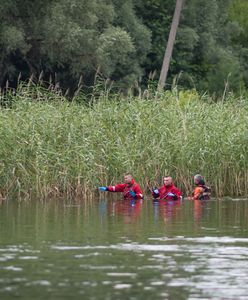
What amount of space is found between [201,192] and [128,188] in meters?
1.52

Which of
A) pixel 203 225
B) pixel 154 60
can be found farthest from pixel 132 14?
pixel 203 225

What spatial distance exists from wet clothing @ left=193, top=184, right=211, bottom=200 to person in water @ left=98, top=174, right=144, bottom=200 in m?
1.21

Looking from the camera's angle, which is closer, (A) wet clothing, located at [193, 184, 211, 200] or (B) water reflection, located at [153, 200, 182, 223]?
(B) water reflection, located at [153, 200, 182, 223]

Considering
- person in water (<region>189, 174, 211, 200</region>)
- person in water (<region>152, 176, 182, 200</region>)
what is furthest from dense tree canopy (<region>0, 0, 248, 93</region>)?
person in water (<region>152, 176, 182, 200</region>)

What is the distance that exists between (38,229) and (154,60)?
39.3m

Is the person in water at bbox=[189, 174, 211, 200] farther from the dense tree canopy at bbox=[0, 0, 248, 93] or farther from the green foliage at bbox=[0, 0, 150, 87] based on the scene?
the green foliage at bbox=[0, 0, 150, 87]

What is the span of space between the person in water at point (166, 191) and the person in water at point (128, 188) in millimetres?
372

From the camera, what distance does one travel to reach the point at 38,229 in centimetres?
2177

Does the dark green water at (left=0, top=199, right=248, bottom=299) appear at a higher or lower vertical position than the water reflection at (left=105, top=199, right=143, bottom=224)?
lower

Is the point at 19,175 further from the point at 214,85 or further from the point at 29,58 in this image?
the point at 214,85

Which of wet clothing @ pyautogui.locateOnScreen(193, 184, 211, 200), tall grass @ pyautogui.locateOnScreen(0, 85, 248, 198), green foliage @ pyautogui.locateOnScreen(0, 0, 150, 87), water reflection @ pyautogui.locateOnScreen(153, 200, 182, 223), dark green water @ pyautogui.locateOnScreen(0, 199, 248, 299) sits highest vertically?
green foliage @ pyautogui.locateOnScreen(0, 0, 150, 87)

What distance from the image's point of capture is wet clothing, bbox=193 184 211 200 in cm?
2781

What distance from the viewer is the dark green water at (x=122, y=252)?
1489cm

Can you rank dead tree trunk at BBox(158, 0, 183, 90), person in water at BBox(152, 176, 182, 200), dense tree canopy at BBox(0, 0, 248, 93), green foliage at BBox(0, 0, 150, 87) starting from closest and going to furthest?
person in water at BBox(152, 176, 182, 200), green foliage at BBox(0, 0, 150, 87), dense tree canopy at BBox(0, 0, 248, 93), dead tree trunk at BBox(158, 0, 183, 90)
